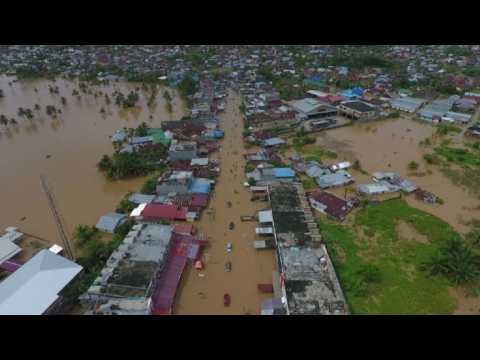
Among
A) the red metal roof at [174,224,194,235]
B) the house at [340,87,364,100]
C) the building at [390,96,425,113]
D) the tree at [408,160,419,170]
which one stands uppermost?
the house at [340,87,364,100]

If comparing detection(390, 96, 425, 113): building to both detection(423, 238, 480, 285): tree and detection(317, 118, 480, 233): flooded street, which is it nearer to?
detection(317, 118, 480, 233): flooded street

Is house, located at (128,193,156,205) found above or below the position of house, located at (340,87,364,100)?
below

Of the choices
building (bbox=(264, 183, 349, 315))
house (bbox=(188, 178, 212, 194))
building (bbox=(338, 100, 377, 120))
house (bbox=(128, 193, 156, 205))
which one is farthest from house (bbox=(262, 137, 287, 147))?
house (bbox=(128, 193, 156, 205))

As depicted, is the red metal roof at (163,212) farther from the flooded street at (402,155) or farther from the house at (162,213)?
the flooded street at (402,155)

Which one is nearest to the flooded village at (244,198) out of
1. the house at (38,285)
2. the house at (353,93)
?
the house at (38,285)

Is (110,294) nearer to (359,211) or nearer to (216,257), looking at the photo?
(216,257)

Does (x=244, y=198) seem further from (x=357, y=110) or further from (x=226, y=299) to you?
(x=357, y=110)
